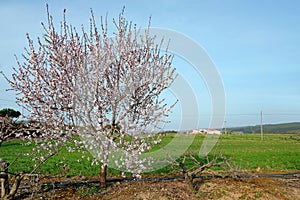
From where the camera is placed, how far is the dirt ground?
6871 mm

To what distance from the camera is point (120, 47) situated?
738 centimetres

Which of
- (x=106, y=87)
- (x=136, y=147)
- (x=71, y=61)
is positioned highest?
(x=71, y=61)

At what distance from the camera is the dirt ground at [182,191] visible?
687cm

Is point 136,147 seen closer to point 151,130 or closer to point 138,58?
point 151,130

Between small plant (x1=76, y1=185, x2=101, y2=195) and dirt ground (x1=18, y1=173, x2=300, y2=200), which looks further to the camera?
small plant (x1=76, y1=185, x2=101, y2=195)

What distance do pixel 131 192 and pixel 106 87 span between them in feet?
8.03

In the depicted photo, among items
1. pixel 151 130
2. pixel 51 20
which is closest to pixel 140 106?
→ pixel 151 130

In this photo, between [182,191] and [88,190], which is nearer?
[88,190]

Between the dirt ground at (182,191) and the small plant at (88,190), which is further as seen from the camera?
the small plant at (88,190)

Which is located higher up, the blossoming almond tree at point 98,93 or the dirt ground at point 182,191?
the blossoming almond tree at point 98,93

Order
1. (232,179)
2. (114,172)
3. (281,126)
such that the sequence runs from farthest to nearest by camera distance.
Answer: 1. (281,126)
2. (114,172)
3. (232,179)

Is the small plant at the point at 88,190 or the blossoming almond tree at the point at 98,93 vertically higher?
the blossoming almond tree at the point at 98,93

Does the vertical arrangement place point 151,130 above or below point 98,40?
below

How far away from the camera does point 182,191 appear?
7.41 m
